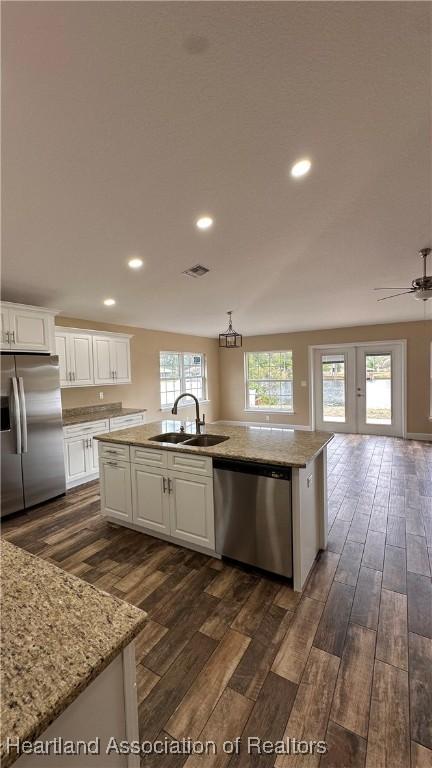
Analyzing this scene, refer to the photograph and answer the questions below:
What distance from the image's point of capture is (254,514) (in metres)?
2.26

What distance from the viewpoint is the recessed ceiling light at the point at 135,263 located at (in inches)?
127

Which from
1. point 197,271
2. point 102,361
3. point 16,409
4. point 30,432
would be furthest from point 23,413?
point 197,271

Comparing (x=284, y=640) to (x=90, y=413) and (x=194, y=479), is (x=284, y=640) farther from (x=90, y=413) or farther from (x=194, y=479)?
(x=90, y=413)

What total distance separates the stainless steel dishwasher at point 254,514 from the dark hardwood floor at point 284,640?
6.9 inches

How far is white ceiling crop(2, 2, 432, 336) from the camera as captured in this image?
3.97 feet

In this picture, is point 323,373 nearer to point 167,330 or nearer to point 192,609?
point 167,330

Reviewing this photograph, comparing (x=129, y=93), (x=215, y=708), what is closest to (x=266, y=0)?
(x=129, y=93)

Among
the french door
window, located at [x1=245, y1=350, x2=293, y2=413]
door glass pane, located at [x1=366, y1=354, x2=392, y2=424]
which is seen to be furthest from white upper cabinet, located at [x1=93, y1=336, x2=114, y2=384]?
door glass pane, located at [x1=366, y1=354, x2=392, y2=424]

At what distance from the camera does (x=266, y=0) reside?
1.12m

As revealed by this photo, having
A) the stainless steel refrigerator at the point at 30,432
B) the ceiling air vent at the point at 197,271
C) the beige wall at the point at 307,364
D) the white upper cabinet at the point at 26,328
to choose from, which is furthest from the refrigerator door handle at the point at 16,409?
the beige wall at the point at 307,364

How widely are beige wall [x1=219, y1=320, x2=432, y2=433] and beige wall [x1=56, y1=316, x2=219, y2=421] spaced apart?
4.13 feet

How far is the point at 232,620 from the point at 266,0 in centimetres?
294

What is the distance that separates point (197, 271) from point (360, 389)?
16.2ft

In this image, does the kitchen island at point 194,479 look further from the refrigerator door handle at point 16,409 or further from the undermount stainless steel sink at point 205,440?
the refrigerator door handle at point 16,409
